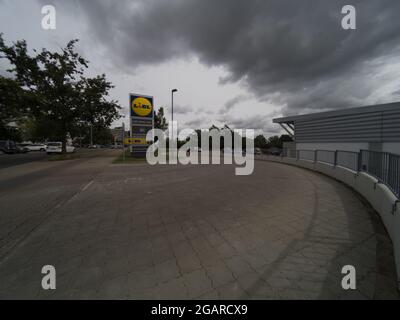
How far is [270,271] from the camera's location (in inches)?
87.8

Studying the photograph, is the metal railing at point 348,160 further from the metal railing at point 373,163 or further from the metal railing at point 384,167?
the metal railing at point 384,167

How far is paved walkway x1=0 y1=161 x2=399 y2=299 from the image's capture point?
6.46ft

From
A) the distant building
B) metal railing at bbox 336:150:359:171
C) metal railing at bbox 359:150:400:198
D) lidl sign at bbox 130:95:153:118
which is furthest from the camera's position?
lidl sign at bbox 130:95:153:118

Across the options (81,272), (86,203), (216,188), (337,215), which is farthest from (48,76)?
(337,215)

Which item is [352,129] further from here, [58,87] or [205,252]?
[58,87]

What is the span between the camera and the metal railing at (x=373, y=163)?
12.0 ft

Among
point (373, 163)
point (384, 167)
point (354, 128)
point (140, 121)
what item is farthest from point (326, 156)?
point (140, 121)

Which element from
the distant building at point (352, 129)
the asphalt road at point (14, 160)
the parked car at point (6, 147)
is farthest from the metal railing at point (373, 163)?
the parked car at point (6, 147)

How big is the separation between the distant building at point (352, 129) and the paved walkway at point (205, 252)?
57.6 ft

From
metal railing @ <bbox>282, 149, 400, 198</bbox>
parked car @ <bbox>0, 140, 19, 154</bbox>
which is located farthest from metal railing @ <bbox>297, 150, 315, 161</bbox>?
parked car @ <bbox>0, 140, 19, 154</bbox>

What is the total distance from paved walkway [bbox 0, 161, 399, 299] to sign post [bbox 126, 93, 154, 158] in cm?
1494

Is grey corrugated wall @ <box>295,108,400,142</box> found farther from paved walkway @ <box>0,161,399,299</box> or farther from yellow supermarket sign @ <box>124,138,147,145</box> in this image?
yellow supermarket sign @ <box>124,138,147,145</box>

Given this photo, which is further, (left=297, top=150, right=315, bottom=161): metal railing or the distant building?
the distant building

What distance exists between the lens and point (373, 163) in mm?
5137
